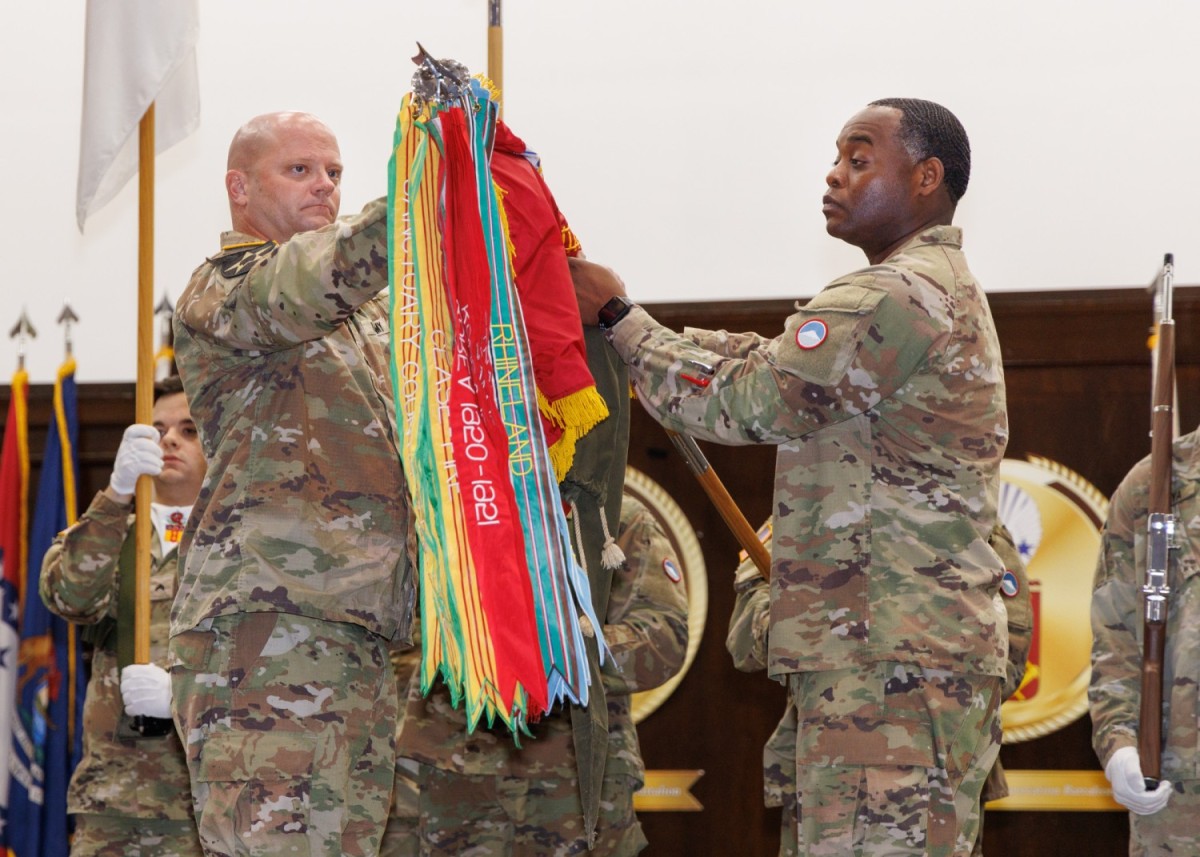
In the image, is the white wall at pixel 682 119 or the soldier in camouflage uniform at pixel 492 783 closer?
the soldier in camouflage uniform at pixel 492 783

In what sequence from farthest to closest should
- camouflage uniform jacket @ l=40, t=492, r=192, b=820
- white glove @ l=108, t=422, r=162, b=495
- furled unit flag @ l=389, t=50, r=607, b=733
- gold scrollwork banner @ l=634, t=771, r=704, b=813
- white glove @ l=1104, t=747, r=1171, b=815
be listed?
1. gold scrollwork banner @ l=634, t=771, r=704, b=813
2. camouflage uniform jacket @ l=40, t=492, r=192, b=820
3. white glove @ l=108, t=422, r=162, b=495
4. white glove @ l=1104, t=747, r=1171, b=815
5. furled unit flag @ l=389, t=50, r=607, b=733

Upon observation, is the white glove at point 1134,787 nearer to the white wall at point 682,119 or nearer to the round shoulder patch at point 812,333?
the round shoulder patch at point 812,333

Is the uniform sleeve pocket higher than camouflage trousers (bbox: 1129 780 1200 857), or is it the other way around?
the uniform sleeve pocket

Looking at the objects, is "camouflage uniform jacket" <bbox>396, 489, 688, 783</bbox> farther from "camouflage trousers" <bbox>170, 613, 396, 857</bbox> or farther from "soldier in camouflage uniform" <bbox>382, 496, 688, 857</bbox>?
"camouflage trousers" <bbox>170, 613, 396, 857</bbox>

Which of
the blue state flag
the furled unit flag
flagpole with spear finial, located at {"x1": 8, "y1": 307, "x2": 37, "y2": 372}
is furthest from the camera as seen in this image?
flagpole with spear finial, located at {"x1": 8, "y1": 307, "x2": 37, "y2": 372}

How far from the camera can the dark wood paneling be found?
15.6ft

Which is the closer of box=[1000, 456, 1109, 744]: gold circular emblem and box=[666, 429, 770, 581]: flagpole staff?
box=[666, 429, 770, 581]: flagpole staff

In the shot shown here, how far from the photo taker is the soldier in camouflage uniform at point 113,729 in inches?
161

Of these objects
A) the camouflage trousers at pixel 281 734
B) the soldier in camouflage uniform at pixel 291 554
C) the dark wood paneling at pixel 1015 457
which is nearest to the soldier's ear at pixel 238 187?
the soldier in camouflage uniform at pixel 291 554

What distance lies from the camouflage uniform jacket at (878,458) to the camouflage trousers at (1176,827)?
3.72 ft

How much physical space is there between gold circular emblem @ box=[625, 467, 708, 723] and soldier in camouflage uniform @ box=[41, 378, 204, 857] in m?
1.46

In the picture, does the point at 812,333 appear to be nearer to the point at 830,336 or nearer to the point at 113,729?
the point at 830,336

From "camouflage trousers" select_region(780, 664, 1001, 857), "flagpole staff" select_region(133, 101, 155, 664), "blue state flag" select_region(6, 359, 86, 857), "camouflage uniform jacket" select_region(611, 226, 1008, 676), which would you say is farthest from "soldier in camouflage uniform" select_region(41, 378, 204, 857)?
"camouflage trousers" select_region(780, 664, 1001, 857)

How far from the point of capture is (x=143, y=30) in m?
3.54
